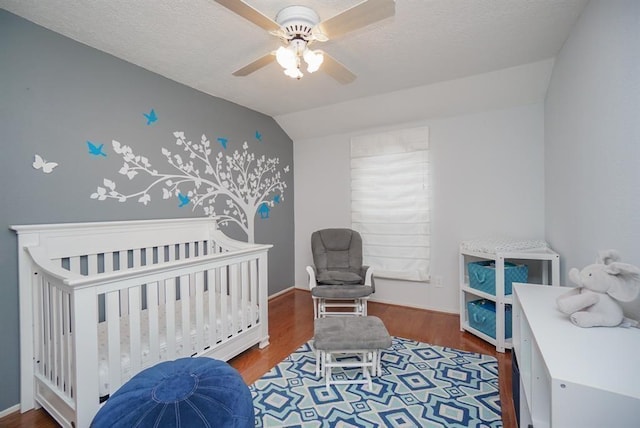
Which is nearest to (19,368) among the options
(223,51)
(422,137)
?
(223,51)

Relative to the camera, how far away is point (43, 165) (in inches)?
75.0

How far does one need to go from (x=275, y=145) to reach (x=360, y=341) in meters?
2.85

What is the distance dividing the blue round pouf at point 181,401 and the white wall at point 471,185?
2649 millimetres

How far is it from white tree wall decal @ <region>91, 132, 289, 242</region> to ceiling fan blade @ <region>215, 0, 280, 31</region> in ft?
5.27

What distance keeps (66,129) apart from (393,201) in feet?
10.3

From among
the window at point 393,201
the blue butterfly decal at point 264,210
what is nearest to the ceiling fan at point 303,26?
the window at point 393,201

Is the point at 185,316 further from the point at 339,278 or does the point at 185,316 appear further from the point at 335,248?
the point at 335,248

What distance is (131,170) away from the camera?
7.82ft

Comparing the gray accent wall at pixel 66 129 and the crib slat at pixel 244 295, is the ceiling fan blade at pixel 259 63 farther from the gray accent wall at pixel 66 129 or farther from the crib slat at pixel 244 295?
the crib slat at pixel 244 295

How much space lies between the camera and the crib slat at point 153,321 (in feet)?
5.61

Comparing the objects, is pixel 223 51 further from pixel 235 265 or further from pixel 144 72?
pixel 235 265

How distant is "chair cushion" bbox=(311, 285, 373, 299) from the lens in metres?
2.80

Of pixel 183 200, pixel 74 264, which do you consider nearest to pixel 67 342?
pixel 74 264

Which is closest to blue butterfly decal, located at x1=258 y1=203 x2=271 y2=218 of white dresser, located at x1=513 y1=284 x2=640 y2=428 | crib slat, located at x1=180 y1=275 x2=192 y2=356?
crib slat, located at x1=180 y1=275 x2=192 y2=356
